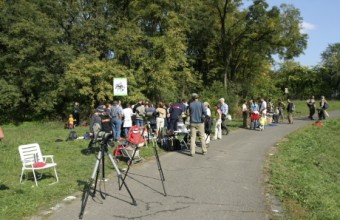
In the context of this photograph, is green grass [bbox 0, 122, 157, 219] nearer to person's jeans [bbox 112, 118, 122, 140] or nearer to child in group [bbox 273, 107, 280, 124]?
person's jeans [bbox 112, 118, 122, 140]

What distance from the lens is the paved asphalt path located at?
650 cm

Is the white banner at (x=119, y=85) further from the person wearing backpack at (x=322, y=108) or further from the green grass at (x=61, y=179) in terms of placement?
the person wearing backpack at (x=322, y=108)

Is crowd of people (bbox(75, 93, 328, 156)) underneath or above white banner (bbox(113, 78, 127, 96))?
underneath

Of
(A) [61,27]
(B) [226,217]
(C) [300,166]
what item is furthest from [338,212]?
(A) [61,27]

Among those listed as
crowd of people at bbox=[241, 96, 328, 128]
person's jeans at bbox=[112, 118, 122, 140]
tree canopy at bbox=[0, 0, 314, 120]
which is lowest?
person's jeans at bbox=[112, 118, 122, 140]

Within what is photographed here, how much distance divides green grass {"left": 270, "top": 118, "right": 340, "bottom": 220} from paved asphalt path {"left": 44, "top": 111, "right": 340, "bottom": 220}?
502 millimetres

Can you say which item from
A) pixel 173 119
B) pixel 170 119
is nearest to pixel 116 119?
pixel 170 119

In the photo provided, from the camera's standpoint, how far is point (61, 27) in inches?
1276

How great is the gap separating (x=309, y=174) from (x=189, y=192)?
4770 mm

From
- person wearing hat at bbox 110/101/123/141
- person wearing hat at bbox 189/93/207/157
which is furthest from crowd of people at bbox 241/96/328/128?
person wearing hat at bbox 189/93/207/157

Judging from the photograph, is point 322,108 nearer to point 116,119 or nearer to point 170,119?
point 170,119

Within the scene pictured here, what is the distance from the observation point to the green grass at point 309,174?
23.4ft

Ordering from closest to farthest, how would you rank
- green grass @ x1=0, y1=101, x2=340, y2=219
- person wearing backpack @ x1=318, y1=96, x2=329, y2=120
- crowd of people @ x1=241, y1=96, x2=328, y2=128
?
green grass @ x1=0, y1=101, x2=340, y2=219 → crowd of people @ x1=241, y1=96, x2=328, y2=128 → person wearing backpack @ x1=318, y1=96, x2=329, y2=120

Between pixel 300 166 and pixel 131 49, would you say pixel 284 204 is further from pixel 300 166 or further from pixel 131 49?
pixel 131 49
